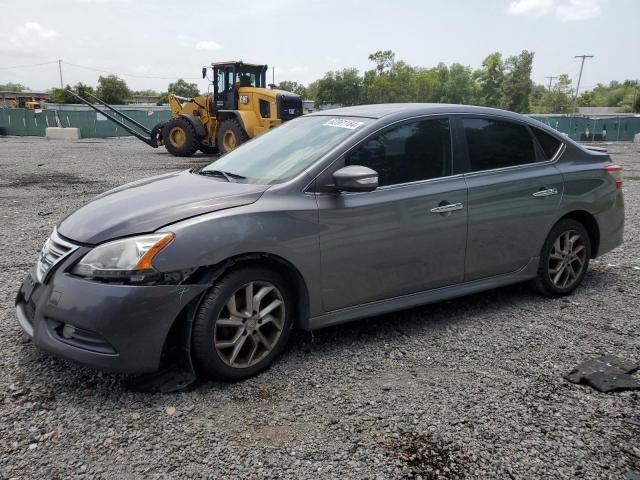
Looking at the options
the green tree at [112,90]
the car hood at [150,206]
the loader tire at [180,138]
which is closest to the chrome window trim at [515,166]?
the car hood at [150,206]

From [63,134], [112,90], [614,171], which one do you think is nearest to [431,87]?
[112,90]

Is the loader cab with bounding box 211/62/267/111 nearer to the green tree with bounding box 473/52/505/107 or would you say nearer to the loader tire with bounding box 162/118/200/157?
the loader tire with bounding box 162/118/200/157

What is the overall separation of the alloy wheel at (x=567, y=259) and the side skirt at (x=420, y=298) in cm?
22

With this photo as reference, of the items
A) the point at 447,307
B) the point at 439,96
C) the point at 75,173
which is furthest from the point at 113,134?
the point at 439,96

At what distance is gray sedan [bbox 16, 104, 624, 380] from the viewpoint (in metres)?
2.87

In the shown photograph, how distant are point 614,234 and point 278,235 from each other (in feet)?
11.6

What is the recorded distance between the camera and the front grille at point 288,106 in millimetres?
17516

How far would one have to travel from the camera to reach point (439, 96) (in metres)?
125

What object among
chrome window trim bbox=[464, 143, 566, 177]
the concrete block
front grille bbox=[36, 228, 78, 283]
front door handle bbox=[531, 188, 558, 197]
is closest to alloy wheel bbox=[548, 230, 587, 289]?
front door handle bbox=[531, 188, 558, 197]

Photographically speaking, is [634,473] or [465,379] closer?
[634,473]

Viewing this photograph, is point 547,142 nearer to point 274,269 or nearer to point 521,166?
point 521,166

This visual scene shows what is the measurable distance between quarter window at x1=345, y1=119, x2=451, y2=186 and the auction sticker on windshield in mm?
190

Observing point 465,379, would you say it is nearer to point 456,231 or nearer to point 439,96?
point 456,231

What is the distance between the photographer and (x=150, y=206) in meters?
3.19
